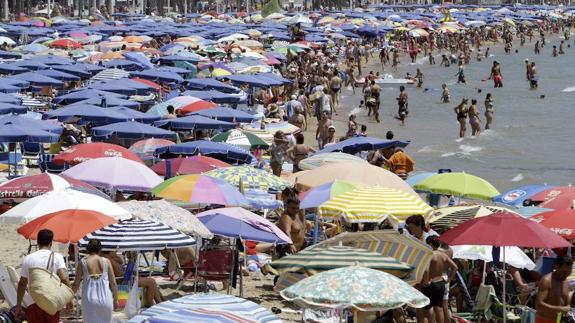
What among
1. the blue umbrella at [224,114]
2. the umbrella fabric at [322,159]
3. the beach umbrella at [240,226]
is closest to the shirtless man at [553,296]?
the beach umbrella at [240,226]

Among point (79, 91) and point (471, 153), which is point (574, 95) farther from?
point (79, 91)

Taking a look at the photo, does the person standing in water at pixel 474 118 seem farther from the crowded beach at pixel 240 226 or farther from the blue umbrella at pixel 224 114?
the blue umbrella at pixel 224 114

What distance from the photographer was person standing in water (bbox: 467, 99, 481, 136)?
30.8m

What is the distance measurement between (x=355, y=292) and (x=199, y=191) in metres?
4.93

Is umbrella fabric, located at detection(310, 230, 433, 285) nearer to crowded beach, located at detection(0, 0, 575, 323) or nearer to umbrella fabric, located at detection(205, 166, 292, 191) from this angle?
crowded beach, located at detection(0, 0, 575, 323)

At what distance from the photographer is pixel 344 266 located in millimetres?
8414

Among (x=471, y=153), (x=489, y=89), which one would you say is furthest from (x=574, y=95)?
(x=471, y=153)

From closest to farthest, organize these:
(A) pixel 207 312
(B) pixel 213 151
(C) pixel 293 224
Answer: (A) pixel 207 312
(C) pixel 293 224
(B) pixel 213 151

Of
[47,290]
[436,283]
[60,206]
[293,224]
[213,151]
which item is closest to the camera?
[47,290]

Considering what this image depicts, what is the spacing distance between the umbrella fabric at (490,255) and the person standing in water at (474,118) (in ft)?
64.6

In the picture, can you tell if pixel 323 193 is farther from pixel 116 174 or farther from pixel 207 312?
pixel 207 312

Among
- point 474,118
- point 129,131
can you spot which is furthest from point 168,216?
point 474,118

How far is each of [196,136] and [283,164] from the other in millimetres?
2033

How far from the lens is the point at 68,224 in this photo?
31.6 ft
